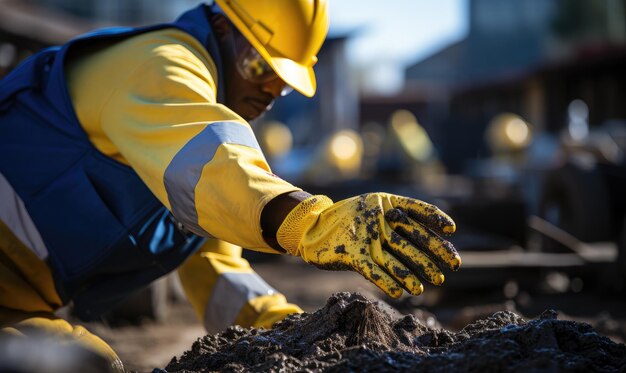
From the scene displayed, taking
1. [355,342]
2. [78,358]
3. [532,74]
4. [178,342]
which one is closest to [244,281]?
[355,342]

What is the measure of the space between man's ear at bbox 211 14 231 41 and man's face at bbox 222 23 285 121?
0.02m

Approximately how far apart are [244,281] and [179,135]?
114cm

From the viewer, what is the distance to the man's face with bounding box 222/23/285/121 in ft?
9.46

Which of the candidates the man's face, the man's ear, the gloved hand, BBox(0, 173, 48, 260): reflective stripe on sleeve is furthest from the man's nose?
the gloved hand

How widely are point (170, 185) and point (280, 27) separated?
806 mm

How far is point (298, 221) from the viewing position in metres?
2.00

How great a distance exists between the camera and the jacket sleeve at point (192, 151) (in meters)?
2.03

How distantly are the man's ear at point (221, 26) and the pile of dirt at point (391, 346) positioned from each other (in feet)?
3.39

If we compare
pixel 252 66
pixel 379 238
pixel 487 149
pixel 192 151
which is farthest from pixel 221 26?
pixel 487 149

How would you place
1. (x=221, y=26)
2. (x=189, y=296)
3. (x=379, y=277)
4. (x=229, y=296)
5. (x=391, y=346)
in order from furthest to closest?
1. (x=189, y=296)
2. (x=229, y=296)
3. (x=221, y=26)
4. (x=391, y=346)
5. (x=379, y=277)

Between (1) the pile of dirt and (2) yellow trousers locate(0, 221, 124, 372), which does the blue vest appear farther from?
(1) the pile of dirt

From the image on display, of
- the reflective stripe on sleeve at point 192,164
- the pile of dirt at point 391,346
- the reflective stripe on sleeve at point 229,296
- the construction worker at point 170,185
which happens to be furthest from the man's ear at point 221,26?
the pile of dirt at point 391,346

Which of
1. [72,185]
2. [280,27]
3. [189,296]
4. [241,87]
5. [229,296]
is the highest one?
[280,27]

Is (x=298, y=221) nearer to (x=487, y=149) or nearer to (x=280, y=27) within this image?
(x=280, y=27)
